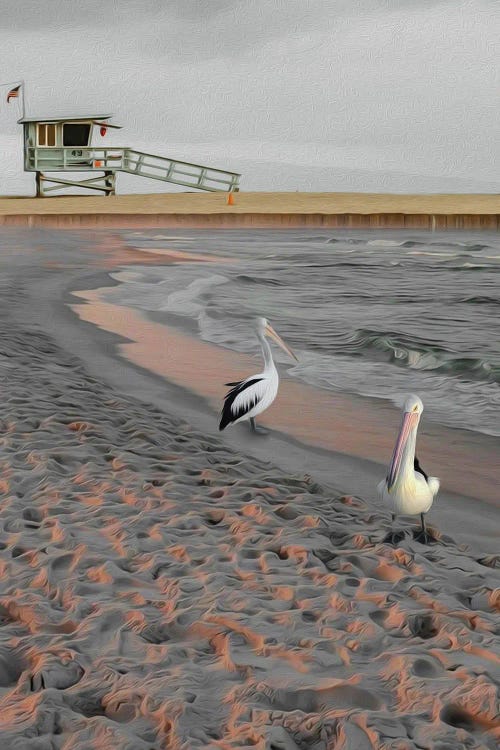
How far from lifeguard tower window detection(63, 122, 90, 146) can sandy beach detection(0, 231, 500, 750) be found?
34226mm

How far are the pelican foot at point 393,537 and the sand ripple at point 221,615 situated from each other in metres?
0.03

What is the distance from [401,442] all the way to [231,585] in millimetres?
1041

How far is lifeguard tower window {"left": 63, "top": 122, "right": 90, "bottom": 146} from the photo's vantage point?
39.6 metres

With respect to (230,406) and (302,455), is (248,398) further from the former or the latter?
(302,455)

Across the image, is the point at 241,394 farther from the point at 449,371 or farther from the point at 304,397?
the point at 449,371

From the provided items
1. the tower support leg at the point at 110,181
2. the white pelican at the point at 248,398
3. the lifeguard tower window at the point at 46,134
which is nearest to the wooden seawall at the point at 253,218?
the lifeguard tower window at the point at 46,134

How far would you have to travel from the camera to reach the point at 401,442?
430 cm

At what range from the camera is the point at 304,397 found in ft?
25.8

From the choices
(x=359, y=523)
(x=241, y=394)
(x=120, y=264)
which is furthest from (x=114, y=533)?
(x=120, y=264)

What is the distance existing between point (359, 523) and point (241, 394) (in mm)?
1561

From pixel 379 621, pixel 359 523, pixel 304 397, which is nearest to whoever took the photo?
pixel 379 621

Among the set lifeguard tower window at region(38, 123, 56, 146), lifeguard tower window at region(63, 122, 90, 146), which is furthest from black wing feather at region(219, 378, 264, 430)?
lifeguard tower window at region(38, 123, 56, 146)

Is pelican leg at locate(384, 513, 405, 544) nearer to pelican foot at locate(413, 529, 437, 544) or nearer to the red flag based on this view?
pelican foot at locate(413, 529, 437, 544)

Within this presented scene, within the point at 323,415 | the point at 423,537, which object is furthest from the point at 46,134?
the point at 423,537
